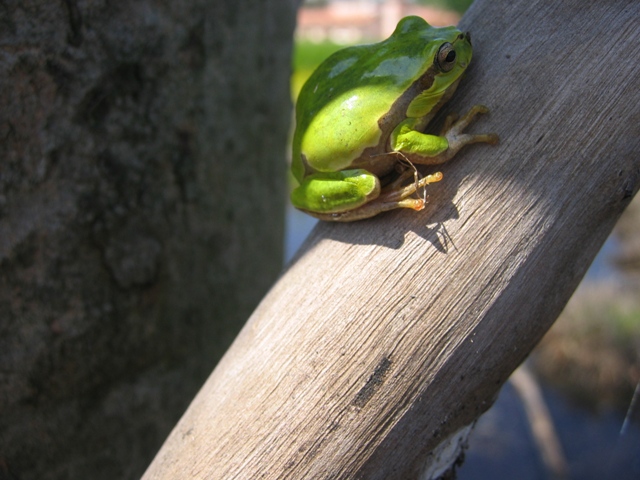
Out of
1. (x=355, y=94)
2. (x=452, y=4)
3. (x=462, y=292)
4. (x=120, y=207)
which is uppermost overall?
(x=355, y=94)

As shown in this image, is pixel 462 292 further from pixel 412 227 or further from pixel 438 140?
pixel 438 140

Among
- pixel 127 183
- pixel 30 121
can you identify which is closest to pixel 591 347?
pixel 127 183

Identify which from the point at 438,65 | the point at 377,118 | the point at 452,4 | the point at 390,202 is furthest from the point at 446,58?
the point at 452,4

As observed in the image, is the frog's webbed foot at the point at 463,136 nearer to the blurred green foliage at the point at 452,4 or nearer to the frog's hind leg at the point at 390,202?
the frog's hind leg at the point at 390,202

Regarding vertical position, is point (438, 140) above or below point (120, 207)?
above

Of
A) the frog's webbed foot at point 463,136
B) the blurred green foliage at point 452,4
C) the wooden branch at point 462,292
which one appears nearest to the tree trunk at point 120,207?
the wooden branch at point 462,292

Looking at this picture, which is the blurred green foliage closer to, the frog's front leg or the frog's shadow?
the frog's front leg
